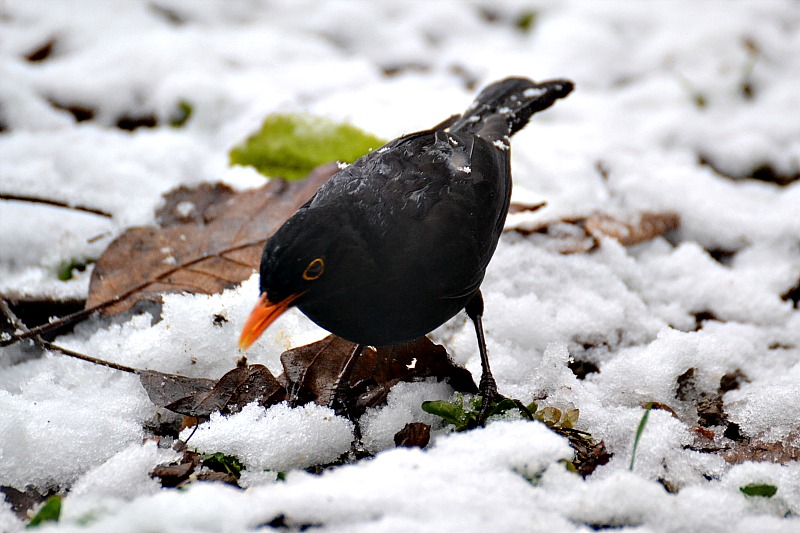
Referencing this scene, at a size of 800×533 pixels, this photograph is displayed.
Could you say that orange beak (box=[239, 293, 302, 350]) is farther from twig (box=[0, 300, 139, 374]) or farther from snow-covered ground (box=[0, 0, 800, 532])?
twig (box=[0, 300, 139, 374])

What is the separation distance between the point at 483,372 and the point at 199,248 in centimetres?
163

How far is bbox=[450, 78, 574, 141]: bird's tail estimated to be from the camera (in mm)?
3777

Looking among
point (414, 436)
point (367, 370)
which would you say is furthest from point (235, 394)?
point (414, 436)

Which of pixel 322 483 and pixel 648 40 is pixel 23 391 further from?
pixel 648 40

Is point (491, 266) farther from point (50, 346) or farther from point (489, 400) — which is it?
point (50, 346)

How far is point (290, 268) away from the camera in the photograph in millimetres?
2332

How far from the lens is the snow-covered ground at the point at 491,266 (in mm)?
1995

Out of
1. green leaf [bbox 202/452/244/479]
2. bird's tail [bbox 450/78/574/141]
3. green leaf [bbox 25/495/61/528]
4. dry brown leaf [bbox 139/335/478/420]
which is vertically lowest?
green leaf [bbox 202/452/244/479]

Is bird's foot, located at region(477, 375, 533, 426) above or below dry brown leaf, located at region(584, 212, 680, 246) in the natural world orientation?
A: below

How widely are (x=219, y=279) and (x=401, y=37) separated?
3.97m

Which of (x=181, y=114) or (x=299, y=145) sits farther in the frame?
(x=181, y=114)

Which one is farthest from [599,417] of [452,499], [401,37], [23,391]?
[401,37]

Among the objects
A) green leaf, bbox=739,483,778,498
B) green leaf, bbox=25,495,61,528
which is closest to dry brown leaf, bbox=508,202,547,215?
green leaf, bbox=739,483,778,498

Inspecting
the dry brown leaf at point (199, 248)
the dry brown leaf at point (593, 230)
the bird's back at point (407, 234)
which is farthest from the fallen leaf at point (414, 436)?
the dry brown leaf at point (593, 230)
